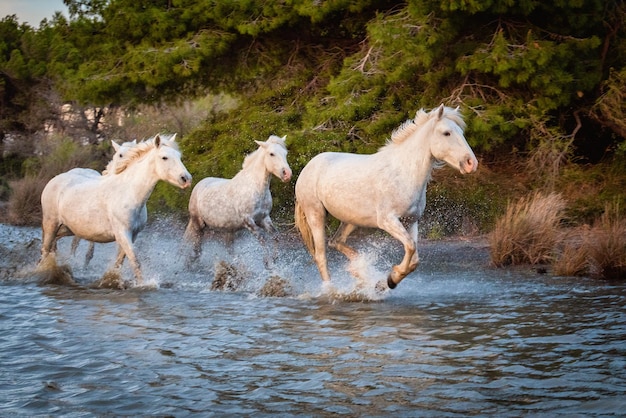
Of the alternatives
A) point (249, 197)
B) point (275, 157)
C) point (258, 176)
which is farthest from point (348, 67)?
point (249, 197)

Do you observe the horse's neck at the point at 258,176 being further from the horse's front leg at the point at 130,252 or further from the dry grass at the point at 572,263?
the dry grass at the point at 572,263

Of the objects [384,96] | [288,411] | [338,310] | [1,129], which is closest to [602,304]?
[338,310]

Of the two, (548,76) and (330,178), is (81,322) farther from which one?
(548,76)

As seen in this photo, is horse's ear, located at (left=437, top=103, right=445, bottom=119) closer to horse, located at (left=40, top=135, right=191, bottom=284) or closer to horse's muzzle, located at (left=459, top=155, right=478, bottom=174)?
horse's muzzle, located at (left=459, top=155, right=478, bottom=174)

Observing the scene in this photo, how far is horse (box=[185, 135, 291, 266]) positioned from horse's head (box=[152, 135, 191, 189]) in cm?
127

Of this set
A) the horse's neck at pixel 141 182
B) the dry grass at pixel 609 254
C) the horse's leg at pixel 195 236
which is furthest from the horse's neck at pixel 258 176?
the dry grass at pixel 609 254

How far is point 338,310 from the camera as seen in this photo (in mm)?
8688

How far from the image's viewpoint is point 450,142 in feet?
28.8

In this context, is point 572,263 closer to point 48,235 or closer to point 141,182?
point 141,182

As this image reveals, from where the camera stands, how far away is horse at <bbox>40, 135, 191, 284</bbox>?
10430 mm

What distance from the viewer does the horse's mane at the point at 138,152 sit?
10.8m

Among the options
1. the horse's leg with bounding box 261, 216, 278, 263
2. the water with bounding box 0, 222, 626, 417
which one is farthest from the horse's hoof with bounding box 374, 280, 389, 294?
the horse's leg with bounding box 261, 216, 278, 263

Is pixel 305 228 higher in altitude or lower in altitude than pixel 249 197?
lower

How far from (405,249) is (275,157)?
303cm
